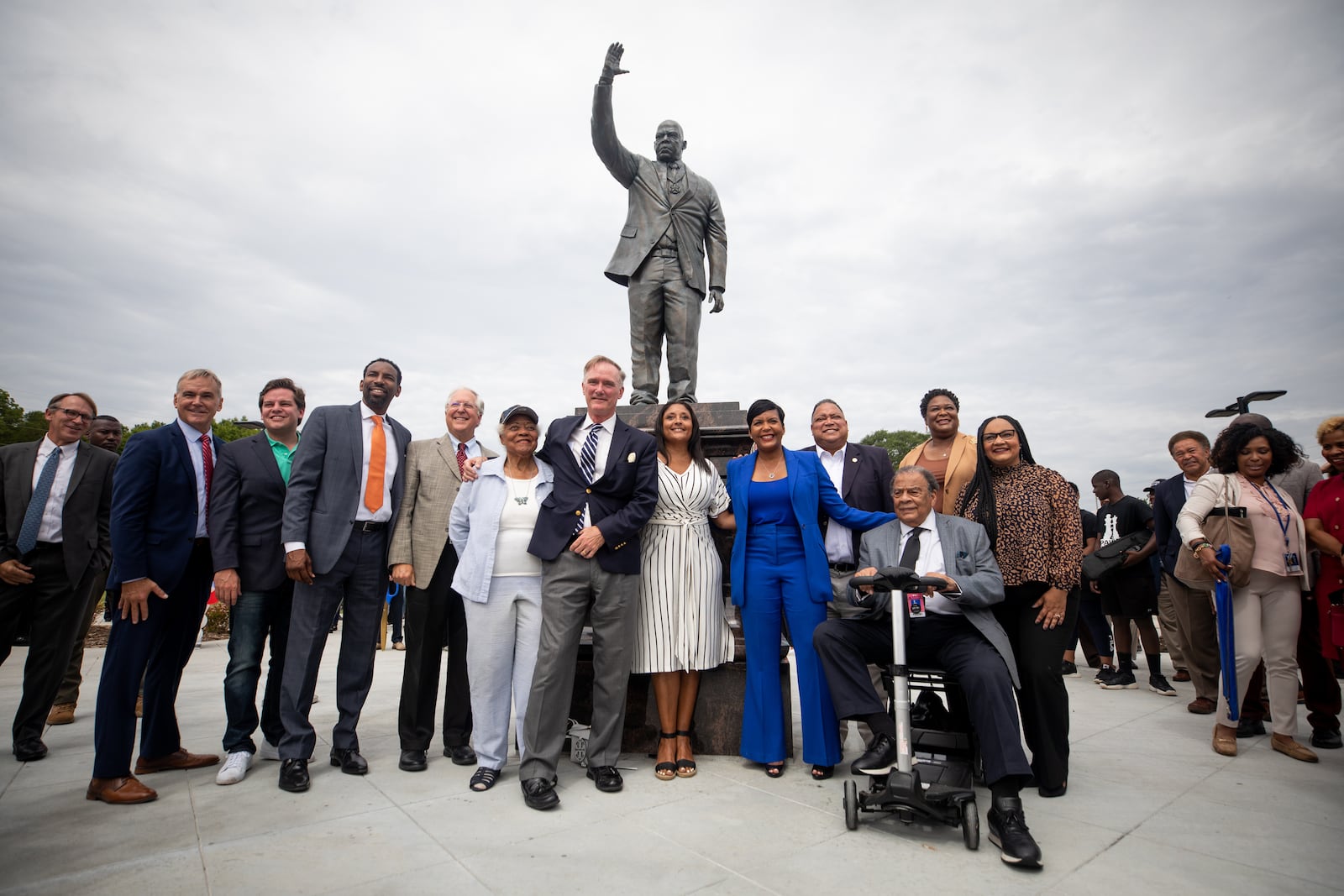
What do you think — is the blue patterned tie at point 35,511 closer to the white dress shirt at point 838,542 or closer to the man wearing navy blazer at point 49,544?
the man wearing navy blazer at point 49,544

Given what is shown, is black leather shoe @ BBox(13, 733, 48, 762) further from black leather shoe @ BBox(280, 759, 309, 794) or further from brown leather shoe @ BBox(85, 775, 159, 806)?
black leather shoe @ BBox(280, 759, 309, 794)

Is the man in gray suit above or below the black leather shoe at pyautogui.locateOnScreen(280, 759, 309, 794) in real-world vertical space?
above

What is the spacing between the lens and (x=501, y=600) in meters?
3.62

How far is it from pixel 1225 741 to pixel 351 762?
16.2ft

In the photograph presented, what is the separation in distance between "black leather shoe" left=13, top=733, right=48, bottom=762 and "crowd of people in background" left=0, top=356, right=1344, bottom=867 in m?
0.02

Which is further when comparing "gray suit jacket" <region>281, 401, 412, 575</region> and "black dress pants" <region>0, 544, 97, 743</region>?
A: "black dress pants" <region>0, 544, 97, 743</region>

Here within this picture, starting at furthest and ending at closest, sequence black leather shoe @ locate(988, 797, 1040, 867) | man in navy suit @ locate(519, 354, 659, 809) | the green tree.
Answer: the green tree → man in navy suit @ locate(519, 354, 659, 809) → black leather shoe @ locate(988, 797, 1040, 867)

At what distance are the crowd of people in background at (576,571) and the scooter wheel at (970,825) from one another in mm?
331

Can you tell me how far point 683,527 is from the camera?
387 centimetres

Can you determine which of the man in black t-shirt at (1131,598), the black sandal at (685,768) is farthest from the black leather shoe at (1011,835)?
the man in black t-shirt at (1131,598)

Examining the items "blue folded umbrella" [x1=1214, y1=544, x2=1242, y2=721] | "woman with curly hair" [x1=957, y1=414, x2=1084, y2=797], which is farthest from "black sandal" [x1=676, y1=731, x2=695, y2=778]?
"blue folded umbrella" [x1=1214, y1=544, x2=1242, y2=721]

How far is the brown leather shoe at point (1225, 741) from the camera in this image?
4035 millimetres

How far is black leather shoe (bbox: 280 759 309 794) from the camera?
11.0 ft

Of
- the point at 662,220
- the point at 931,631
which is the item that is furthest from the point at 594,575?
the point at 662,220
